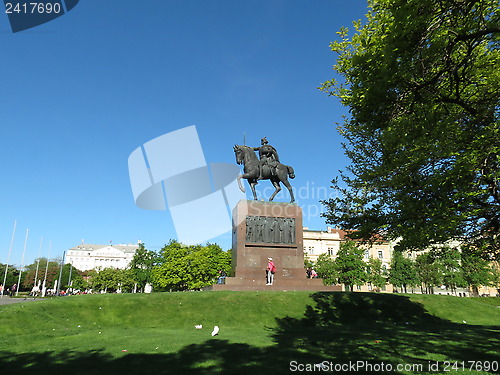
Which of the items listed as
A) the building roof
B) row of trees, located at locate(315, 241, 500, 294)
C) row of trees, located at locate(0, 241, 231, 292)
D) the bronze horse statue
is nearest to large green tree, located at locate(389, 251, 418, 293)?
row of trees, located at locate(315, 241, 500, 294)

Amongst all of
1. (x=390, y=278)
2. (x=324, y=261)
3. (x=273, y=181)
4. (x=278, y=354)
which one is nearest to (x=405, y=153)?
(x=278, y=354)

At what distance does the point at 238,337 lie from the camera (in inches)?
402

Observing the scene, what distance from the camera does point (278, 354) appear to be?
24.1 ft

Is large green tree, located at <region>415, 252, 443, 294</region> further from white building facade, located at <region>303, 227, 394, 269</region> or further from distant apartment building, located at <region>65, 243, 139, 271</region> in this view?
distant apartment building, located at <region>65, 243, 139, 271</region>

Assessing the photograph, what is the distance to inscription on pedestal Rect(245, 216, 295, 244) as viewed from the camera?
22.8 meters

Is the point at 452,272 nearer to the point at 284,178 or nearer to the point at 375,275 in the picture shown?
the point at 375,275

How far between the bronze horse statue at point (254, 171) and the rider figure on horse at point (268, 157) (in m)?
0.16

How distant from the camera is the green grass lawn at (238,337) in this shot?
657 cm

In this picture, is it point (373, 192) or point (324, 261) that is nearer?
point (373, 192)

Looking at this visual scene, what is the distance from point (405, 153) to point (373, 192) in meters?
5.36

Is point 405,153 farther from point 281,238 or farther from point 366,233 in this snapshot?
point 281,238

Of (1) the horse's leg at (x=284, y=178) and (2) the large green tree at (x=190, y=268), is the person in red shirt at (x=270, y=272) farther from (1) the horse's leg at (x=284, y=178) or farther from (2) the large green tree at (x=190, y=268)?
(2) the large green tree at (x=190, y=268)

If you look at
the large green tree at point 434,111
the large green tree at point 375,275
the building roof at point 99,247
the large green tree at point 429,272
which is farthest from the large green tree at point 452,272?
the building roof at point 99,247

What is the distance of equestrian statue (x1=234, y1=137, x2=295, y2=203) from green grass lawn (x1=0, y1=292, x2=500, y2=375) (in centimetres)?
895
